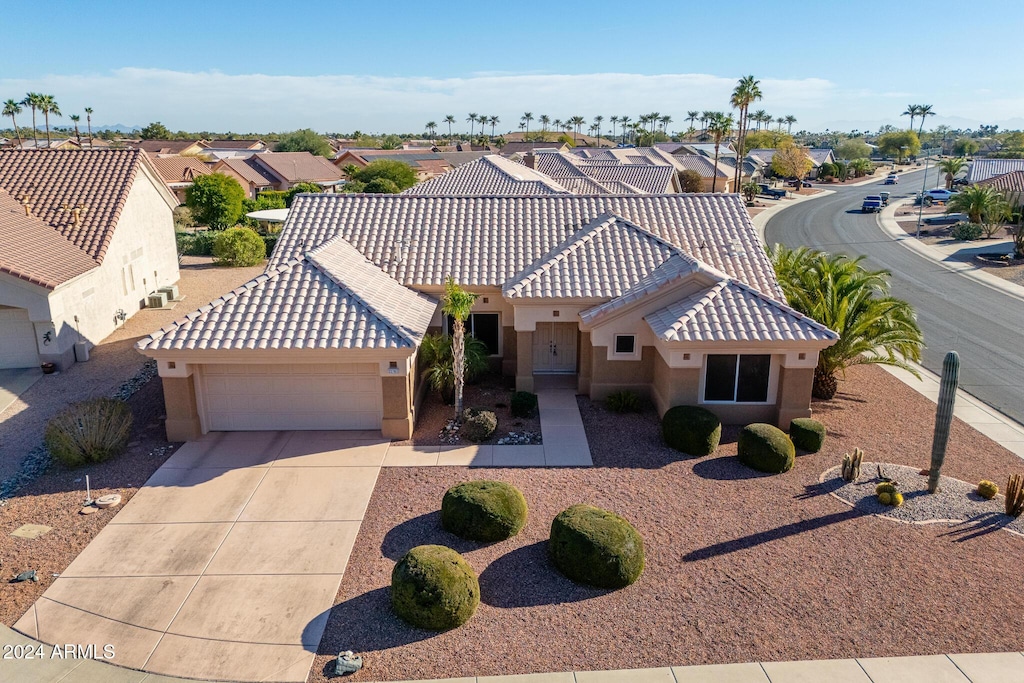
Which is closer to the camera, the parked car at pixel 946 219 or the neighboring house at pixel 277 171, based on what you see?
the parked car at pixel 946 219

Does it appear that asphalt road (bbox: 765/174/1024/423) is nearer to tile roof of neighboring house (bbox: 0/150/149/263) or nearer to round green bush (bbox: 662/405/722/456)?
round green bush (bbox: 662/405/722/456)

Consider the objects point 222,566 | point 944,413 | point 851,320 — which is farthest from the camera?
point 851,320

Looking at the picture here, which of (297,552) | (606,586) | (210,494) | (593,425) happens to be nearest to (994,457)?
(593,425)

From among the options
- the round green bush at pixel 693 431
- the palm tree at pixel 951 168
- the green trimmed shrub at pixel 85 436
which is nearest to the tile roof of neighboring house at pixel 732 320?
the round green bush at pixel 693 431

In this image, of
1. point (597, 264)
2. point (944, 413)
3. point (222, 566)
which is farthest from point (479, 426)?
point (944, 413)

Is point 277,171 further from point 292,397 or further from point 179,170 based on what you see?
point 292,397

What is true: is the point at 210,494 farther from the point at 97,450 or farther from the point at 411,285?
the point at 411,285

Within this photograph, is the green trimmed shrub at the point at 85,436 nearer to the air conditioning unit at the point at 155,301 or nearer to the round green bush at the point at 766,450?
the round green bush at the point at 766,450
